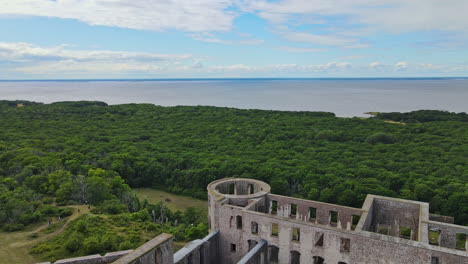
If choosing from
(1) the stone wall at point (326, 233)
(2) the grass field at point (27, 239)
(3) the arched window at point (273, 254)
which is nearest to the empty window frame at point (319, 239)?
(1) the stone wall at point (326, 233)

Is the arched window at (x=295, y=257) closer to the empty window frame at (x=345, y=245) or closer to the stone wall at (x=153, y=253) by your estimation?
the empty window frame at (x=345, y=245)

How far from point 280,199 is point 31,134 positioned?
69.4 metres

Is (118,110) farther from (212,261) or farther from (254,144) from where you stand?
(212,261)

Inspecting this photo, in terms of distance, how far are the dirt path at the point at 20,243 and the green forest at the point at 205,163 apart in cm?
139

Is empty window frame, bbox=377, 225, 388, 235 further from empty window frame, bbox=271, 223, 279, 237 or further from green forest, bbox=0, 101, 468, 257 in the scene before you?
green forest, bbox=0, 101, 468, 257

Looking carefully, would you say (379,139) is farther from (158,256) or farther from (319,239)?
(158,256)

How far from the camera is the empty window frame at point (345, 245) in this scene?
21.1m

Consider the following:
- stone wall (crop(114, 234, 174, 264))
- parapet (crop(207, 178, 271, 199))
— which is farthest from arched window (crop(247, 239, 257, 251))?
stone wall (crop(114, 234, 174, 264))

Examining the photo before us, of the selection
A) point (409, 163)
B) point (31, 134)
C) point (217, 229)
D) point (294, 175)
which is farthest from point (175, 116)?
point (217, 229)

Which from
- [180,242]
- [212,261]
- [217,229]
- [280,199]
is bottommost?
[180,242]

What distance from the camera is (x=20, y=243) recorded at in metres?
34.2

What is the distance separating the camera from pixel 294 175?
4909cm

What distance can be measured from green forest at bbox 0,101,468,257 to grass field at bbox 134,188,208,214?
3.71ft

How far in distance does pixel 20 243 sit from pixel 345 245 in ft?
104
